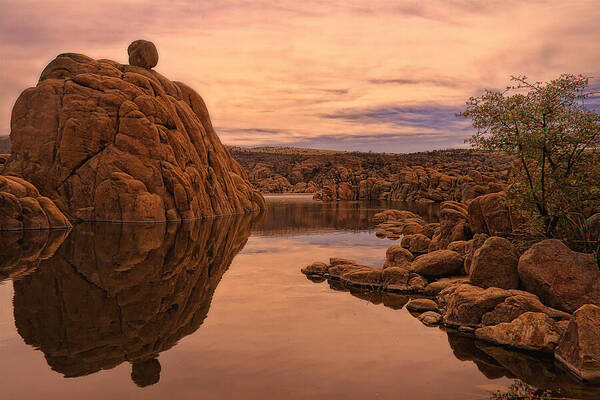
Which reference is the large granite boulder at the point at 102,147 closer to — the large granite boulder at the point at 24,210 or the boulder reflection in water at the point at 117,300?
the large granite boulder at the point at 24,210

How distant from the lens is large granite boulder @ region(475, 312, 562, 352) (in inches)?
431

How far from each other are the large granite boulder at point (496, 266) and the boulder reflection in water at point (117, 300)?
9584mm

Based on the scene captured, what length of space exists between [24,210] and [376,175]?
111574 millimetres

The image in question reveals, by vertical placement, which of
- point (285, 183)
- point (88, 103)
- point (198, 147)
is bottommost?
point (285, 183)

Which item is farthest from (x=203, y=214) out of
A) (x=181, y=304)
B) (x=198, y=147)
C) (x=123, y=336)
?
(x=123, y=336)

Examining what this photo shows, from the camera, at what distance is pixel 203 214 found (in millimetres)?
45875

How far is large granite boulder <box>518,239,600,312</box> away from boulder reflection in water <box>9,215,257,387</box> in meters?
10.6

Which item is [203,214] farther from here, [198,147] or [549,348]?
[549,348]

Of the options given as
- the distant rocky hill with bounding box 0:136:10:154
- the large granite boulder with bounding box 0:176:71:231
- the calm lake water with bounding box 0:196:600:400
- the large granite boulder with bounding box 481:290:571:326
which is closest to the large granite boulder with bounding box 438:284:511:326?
the large granite boulder with bounding box 481:290:571:326

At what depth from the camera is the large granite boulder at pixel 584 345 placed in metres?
9.18

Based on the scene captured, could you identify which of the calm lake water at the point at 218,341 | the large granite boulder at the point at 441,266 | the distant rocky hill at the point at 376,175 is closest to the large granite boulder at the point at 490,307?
the calm lake water at the point at 218,341

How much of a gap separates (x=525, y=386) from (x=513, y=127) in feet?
36.7

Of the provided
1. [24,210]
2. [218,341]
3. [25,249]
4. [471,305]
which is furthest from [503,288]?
[24,210]

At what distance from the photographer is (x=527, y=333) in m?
11.2
